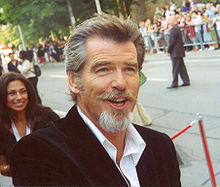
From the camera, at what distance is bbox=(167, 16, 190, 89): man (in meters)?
9.50

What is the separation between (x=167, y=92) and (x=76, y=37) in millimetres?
7684

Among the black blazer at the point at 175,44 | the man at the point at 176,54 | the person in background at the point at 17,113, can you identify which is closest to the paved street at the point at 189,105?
the man at the point at 176,54

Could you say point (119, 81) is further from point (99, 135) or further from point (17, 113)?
point (17, 113)

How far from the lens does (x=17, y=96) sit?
12.3 ft

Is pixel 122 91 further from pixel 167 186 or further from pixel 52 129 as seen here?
pixel 167 186

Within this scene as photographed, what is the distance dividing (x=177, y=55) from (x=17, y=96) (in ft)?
21.7

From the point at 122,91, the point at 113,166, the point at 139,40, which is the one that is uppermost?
the point at 139,40

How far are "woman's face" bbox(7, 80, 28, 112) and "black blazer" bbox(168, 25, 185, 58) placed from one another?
649 centimetres

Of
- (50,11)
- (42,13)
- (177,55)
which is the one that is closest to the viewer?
(177,55)

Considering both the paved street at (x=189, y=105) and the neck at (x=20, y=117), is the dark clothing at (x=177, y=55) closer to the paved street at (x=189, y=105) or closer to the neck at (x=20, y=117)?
the paved street at (x=189, y=105)

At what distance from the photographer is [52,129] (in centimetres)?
163

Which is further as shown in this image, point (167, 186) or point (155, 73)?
point (155, 73)

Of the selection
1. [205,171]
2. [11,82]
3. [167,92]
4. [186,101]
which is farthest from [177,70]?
[11,82]

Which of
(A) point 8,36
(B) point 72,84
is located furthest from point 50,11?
(A) point 8,36
